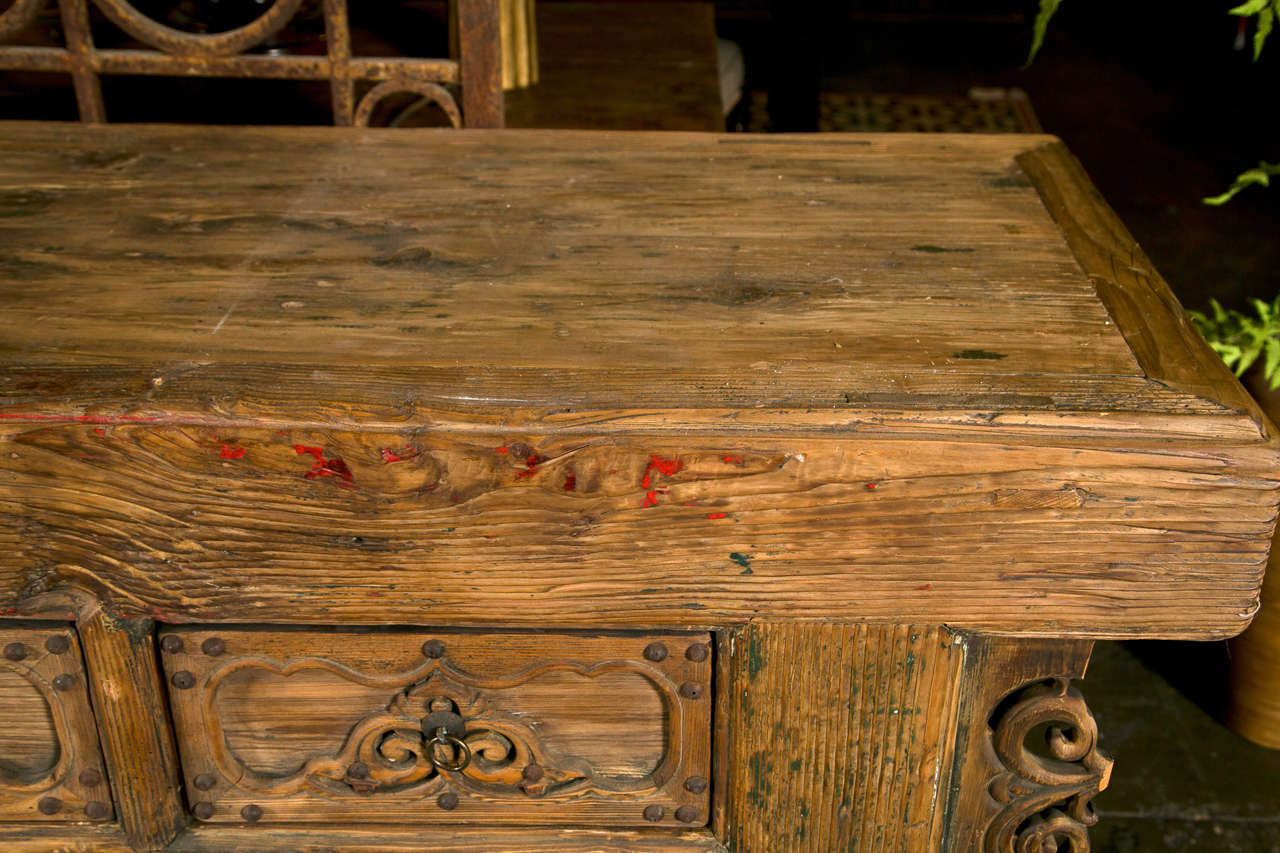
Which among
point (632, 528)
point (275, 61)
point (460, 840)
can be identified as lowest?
point (460, 840)

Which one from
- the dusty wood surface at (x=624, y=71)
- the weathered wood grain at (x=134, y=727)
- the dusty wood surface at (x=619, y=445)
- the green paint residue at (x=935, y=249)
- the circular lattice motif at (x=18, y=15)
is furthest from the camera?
the dusty wood surface at (x=624, y=71)

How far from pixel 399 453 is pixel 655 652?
0.24 m

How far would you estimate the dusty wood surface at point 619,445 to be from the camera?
2.40 feet

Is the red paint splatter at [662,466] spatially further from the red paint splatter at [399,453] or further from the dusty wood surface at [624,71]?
the dusty wood surface at [624,71]

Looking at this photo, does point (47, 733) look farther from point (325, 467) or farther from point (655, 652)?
point (655, 652)

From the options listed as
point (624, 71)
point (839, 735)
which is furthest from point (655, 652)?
point (624, 71)

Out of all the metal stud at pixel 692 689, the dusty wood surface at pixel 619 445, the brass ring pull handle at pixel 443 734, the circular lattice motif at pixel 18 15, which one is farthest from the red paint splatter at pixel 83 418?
the circular lattice motif at pixel 18 15

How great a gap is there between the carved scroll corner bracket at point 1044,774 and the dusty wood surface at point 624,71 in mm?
936

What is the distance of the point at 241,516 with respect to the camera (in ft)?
2.54

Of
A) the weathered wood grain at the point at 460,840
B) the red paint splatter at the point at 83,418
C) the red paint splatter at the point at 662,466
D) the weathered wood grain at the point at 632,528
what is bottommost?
the weathered wood grain at the point at 460,840

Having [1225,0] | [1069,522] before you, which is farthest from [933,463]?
[1225,0]

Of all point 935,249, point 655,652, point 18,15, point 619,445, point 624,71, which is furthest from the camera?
point 624,71

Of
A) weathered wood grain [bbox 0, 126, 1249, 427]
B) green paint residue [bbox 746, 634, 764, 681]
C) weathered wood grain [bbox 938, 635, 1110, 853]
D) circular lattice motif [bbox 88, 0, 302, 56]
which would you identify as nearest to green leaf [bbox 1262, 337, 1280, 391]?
weathered wood grain [bbox 0, 126, 1249, 427]

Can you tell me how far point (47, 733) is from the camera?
0.88 meters
